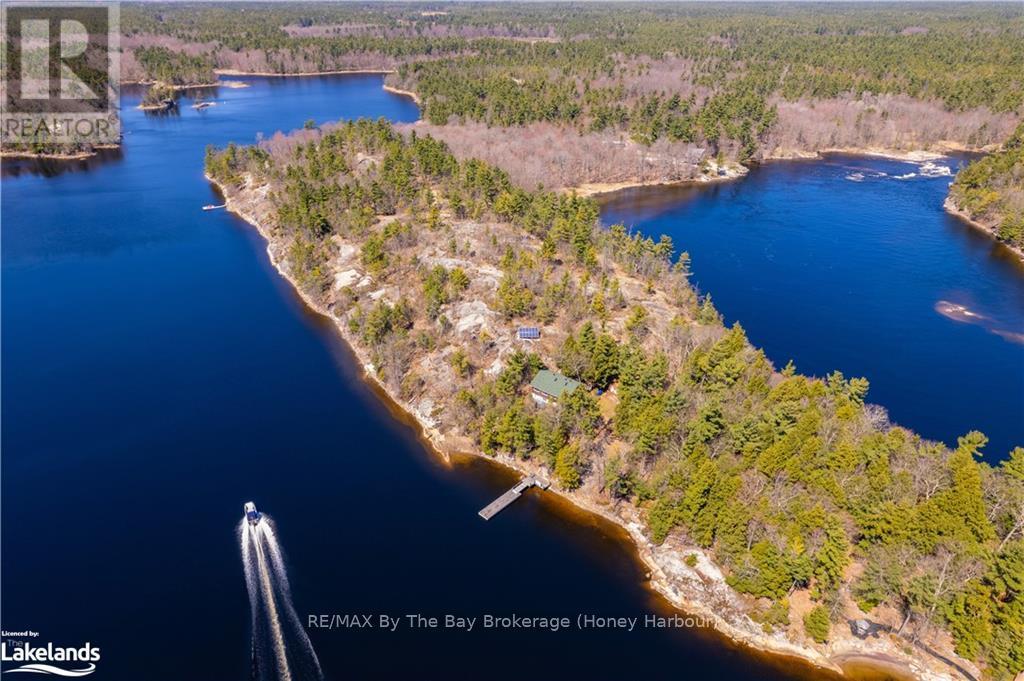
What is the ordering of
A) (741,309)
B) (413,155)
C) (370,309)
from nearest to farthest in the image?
(370,309) < (741,309) < (413,155)

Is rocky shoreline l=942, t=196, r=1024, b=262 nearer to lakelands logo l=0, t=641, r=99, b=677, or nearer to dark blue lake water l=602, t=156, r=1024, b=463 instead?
Answer: dark blue lake water l=602, t=156, r=1024, b=463

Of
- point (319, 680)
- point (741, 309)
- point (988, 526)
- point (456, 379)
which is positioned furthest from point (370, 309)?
point (988, 526)

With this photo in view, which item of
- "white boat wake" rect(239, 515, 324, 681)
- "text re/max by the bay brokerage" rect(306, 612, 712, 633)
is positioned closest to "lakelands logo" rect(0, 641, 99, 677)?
"white boat wake" rect(239, 515, 324, 681)

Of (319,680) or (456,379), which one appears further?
(456,379)

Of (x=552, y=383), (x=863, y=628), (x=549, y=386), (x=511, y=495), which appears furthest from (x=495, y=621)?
(x=863, y=628)

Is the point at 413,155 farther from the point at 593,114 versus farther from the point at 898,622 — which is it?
the point at 898,622

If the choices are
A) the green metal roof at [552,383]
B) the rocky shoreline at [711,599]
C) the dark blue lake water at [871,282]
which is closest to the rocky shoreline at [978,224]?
the dark blue lake water at [871,282]

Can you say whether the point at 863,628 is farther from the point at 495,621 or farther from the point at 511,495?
the point at 511,495
